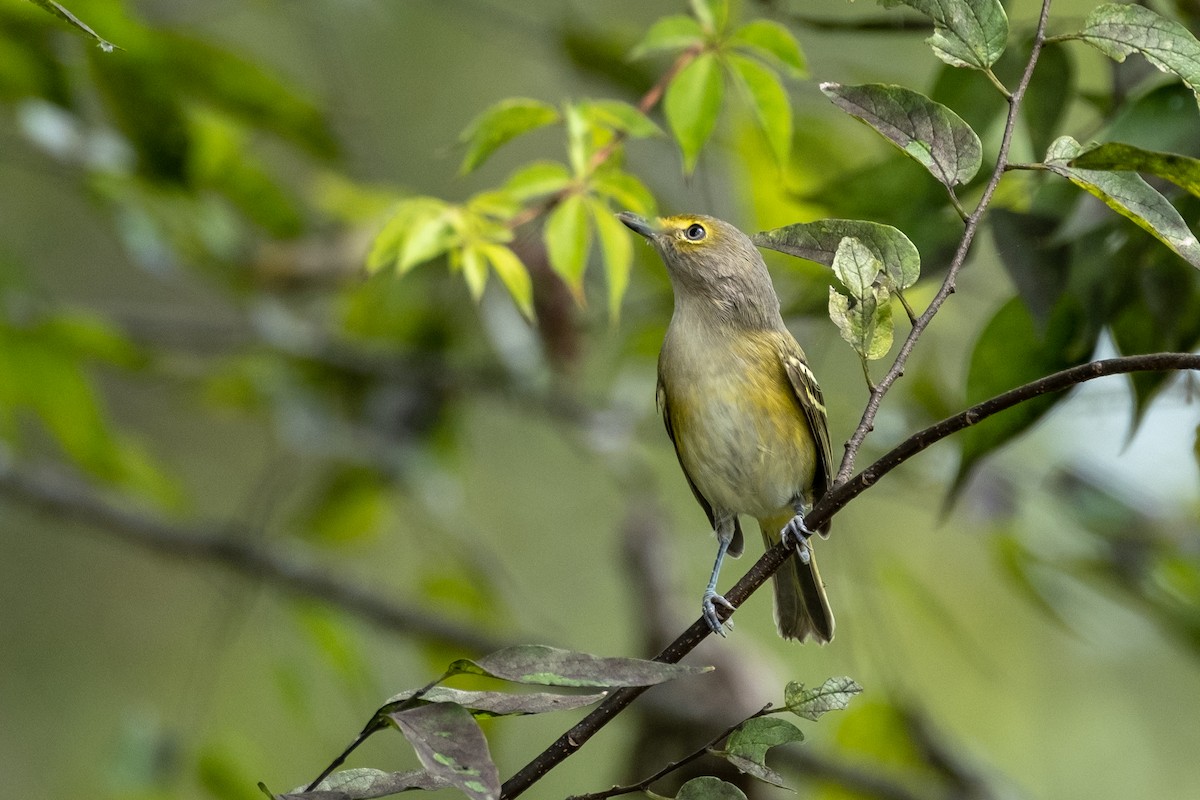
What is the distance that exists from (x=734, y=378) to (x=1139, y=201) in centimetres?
157

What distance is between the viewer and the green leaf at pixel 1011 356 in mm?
2105

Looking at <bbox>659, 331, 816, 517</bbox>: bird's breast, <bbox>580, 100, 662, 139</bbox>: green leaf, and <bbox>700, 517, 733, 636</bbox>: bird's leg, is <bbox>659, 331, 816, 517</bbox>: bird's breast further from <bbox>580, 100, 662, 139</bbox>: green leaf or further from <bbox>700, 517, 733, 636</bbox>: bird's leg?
<bbox>580, 100, 662, 139</bbox>: green leaf

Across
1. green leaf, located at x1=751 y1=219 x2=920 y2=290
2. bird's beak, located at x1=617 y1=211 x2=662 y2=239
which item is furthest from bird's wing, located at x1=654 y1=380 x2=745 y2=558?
green leaf, located at x1=751 y1=219 x2=920 y2=290

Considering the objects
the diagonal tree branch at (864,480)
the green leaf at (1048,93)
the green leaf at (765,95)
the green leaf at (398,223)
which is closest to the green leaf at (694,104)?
the green leaf at (765,95)

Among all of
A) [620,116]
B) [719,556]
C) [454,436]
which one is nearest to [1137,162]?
[620,116]

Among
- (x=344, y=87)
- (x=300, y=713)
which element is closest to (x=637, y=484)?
(x=300, y=713)

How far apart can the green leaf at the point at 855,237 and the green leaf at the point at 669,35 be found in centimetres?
84

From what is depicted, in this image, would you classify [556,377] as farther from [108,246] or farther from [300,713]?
[108,246]

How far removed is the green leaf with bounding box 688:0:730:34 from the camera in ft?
7.89

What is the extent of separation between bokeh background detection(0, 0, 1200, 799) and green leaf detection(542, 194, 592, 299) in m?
0.48

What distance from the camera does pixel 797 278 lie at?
400 centimetres

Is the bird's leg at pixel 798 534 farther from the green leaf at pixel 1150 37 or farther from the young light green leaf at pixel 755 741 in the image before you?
the green leaf at pixel 1150 37

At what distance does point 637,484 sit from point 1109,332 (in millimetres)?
2631

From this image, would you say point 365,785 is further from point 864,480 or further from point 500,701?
point 864,480
